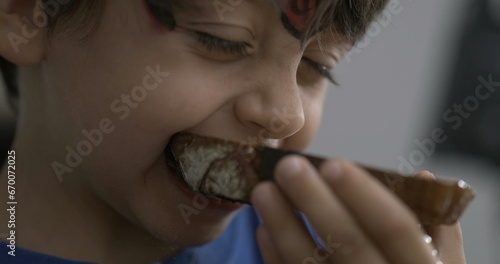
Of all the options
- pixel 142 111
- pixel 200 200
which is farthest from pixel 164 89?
→ pixel 200 200

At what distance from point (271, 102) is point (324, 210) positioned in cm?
21

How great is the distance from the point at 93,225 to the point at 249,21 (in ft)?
1.13

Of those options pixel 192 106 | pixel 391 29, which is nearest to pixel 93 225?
pixel 192 106

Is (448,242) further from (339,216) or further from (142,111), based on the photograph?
(142,111)

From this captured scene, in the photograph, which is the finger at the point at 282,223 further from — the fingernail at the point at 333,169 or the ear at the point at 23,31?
the ear at the point at 23,31

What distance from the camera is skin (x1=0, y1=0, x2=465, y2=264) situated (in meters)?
0.64

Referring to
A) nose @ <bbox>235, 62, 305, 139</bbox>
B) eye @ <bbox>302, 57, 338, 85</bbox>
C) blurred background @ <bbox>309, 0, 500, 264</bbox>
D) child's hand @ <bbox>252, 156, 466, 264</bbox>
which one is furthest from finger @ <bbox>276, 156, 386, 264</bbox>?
blurred background @ <bbox>309, 0, 500, 264</bbox>

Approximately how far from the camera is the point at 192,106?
0.64 meters

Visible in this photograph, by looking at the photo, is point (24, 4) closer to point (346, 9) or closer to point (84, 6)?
point (84, 6)

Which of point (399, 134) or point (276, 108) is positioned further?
point (399, 134)

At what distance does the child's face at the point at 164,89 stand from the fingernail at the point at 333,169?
197mm

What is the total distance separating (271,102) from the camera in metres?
0.66

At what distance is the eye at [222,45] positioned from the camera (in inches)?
25.2

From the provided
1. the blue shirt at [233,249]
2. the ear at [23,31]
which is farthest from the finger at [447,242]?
the ear at [23,31]
